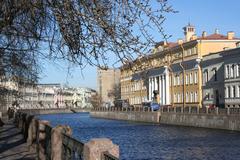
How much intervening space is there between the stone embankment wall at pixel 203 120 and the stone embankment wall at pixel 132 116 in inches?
125

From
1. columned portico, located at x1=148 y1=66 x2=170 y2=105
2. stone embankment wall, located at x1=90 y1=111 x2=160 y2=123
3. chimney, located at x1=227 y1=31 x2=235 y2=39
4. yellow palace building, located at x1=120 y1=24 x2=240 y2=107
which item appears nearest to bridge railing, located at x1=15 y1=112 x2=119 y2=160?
yellow palace building, located at x1=120 y1=24 x2=240 y2=107

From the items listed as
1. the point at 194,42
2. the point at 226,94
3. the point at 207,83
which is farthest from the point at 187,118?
the point at 194,42

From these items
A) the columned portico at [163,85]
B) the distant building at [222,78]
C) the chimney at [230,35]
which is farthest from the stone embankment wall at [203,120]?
the columned portico at [163,85]

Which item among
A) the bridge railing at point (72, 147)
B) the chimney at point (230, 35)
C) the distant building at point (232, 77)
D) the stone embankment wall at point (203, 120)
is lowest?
the stone embankment wall at point (203, 120)

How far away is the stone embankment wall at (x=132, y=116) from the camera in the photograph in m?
79.8

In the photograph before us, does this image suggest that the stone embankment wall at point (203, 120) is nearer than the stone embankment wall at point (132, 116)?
Yes

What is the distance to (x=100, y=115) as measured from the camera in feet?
397

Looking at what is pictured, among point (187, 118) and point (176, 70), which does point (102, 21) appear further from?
point (176, 70)

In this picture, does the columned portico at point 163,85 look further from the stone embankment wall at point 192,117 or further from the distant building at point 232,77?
the distant building at point 232,77

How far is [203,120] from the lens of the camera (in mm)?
59500

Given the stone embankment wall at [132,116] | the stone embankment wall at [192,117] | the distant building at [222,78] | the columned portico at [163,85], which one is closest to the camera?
the stone embankment wall at [192,117]

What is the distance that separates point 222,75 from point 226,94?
14.1ft

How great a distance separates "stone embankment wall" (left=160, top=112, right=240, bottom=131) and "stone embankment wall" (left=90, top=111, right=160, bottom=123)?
3170 mm

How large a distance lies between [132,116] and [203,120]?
3367 cm
